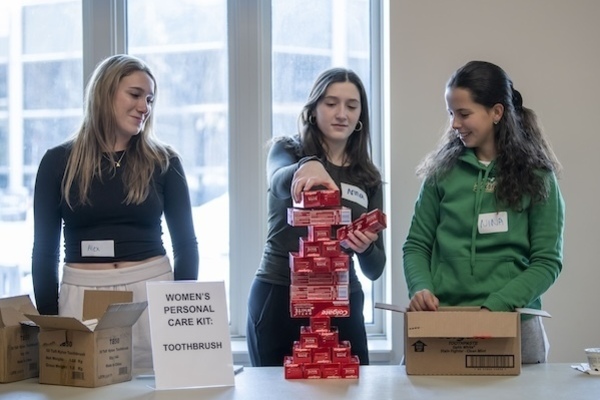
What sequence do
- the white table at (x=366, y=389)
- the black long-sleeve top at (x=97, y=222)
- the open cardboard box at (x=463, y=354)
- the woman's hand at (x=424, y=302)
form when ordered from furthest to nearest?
the black long-sleeve top at (x=97, y=222) < the woman's hand at (x=424, y=302) < the open cardboard box at (x=463, y=354) < the white table at (x=366, y=389)

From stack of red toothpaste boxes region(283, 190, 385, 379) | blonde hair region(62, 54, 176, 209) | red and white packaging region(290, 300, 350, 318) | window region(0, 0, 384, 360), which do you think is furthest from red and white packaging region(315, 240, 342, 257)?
window region(0, 0, 384, 360)

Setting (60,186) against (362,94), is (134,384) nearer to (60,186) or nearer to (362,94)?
(60,186)

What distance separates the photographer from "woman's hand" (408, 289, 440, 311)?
2.12 m

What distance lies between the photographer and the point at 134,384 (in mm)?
1927

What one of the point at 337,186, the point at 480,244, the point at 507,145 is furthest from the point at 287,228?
the point at 507,145

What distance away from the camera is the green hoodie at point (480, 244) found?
218cm

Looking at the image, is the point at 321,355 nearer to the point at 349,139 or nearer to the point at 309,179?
the point at 309,179

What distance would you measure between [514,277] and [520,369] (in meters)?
0.29

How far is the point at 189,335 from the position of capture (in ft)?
6.32

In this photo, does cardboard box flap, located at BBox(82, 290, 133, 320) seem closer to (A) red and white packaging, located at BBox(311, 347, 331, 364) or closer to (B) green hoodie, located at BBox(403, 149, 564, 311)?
(A) red and white packaging, located at BBox(311, 347, 331, 364)

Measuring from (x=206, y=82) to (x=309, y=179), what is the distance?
1.72 m

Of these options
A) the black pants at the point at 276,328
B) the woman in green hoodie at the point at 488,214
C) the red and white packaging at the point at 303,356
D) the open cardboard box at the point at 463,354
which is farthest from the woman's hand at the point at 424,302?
the black pants at the point at 276,328

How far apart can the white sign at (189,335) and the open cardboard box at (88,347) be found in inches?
3.0

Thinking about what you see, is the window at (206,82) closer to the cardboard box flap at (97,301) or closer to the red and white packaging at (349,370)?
the cardboard box flap at (97,301)
